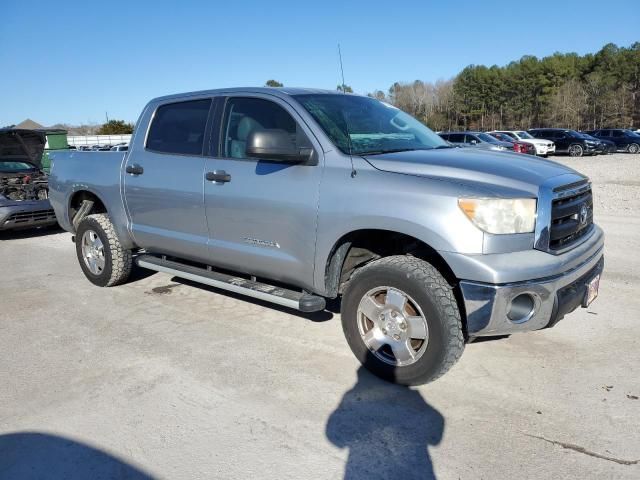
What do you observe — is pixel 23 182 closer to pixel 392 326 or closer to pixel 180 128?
pixel 180 128

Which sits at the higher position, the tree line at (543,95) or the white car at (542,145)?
the tree line at (543,95)

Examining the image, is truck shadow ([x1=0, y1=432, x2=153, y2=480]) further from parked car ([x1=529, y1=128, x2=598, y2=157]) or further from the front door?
parked car ([x1=529, y1=128, x2=598, y2=157])

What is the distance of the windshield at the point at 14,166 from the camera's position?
1012 centimetres

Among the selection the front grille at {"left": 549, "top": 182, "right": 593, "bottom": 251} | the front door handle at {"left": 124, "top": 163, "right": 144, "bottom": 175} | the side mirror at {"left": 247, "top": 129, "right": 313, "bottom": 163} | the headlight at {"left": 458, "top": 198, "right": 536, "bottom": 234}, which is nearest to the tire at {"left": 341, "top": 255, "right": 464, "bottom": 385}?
the headlight at {"left": 458, "top": 198, "right": 536, "bottom": 234}

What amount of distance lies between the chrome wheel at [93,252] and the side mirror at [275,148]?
2.95 m

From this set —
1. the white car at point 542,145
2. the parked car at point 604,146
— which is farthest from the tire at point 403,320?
the parked car at point 604,146

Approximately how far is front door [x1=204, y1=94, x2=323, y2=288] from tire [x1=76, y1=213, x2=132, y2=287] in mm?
1627

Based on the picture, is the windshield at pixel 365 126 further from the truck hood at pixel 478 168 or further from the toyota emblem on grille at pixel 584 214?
the toyota emblem on grille at pixel 584 214

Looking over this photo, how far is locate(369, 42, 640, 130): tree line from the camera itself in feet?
198

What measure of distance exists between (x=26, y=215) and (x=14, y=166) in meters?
1.93

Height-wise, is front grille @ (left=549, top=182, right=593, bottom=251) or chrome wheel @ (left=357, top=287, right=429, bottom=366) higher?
front grille @ (left=549, top=182, right=593, bottom=251)

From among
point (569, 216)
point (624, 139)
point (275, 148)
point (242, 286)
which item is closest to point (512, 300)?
point (569, 216)

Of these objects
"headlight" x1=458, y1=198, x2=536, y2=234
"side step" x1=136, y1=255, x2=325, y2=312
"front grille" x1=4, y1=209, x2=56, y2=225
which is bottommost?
"front grille" x1=4, y1=209, x2=56, y2=225

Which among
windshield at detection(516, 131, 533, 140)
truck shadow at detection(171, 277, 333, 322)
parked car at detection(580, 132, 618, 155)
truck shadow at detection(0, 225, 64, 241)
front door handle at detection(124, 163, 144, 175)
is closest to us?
truck shadow at detection(171, 277, 333, 322)
